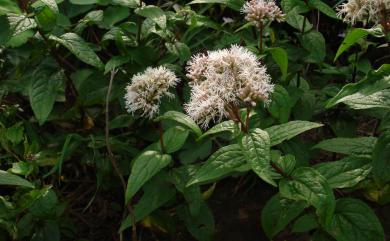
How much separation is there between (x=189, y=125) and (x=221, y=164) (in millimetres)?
197

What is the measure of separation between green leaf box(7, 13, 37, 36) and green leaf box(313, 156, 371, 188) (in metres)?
1.31

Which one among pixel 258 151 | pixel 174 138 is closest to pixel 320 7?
pixel 174 138

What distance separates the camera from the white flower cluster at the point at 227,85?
1.85m

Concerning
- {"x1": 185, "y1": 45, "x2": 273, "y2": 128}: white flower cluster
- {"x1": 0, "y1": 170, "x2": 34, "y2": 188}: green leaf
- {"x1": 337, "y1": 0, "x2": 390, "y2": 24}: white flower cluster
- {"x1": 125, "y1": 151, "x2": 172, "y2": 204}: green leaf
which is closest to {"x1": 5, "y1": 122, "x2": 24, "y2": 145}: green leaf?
{"x1": 0, "y1": 170, "x2": 34, "y2": 188}: green leaf

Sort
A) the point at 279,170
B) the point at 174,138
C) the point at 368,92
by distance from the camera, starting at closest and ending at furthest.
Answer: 1. the point at 368,92
2. the point at 279,170
3. the point at 174,138

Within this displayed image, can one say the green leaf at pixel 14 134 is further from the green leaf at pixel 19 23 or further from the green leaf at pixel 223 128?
the green leaf at pixel 223 128

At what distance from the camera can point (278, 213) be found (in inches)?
85.5

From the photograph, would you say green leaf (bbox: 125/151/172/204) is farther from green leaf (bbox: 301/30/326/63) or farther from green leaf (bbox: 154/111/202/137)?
green leaf (bbox: 301/30/326/63)

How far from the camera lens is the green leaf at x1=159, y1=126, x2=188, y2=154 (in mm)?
2152

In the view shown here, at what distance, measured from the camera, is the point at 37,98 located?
2.48 metres

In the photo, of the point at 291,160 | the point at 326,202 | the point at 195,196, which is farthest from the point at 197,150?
the point at 326,202

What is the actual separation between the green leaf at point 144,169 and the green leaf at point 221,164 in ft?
0.58

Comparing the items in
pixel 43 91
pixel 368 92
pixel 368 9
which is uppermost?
pixel 368 9

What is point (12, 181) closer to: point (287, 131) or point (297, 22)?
point (287, 131)
